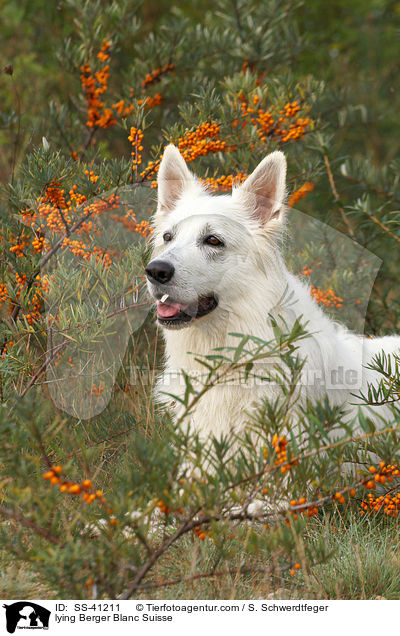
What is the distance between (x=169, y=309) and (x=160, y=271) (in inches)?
9.2

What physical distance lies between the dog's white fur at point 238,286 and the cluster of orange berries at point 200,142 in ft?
1.10

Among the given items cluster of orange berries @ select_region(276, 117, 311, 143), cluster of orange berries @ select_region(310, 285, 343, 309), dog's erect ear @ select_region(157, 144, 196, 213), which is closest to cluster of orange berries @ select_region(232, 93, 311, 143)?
cluster of orange berries @ select_region(276, 117, 311, 143)

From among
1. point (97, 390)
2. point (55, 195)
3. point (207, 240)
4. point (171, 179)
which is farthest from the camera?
point (97, 390)

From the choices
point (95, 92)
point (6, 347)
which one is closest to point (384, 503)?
point (6, 347)

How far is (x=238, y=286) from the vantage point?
310 centimetres

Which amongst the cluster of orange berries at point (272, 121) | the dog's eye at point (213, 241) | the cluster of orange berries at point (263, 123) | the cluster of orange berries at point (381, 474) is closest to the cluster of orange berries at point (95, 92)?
the cluster of orange berries at point (272, 121)

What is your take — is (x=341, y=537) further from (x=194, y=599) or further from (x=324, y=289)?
(x=324, y=289)

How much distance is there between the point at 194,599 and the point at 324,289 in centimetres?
288

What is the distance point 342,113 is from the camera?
5.42m

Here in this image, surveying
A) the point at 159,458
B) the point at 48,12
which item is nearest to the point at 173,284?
the point at 159,458

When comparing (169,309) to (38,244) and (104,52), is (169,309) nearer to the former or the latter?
(38,244)

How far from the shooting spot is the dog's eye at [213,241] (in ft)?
10.1

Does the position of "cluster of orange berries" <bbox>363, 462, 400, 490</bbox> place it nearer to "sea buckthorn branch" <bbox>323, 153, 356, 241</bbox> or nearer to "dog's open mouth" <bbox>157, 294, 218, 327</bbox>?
"dog's open mouth" <bbox>157, 294, 218, 327</bbox>

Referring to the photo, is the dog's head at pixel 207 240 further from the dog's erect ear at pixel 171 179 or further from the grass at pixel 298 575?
the grass at pixel 298 575
